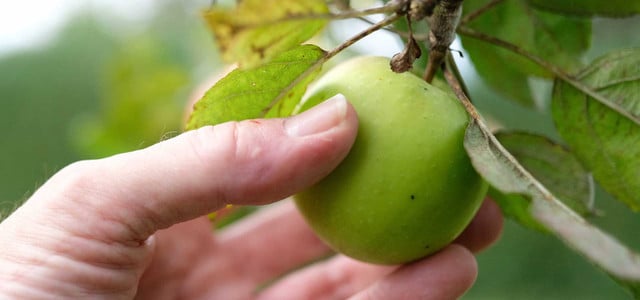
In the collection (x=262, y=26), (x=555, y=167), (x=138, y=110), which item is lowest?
(x=138, y=110)

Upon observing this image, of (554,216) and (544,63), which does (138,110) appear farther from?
(554,216)

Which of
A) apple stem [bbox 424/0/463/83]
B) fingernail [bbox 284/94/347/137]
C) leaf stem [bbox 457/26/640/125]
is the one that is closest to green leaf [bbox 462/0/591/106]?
leaf stem [bbox 457/26/640/125]

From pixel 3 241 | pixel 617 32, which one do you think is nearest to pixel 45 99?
pixel 617 32

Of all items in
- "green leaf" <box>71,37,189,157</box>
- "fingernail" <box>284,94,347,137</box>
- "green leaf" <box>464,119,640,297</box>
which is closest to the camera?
"green leaf" <box>464,119,640,297</box>

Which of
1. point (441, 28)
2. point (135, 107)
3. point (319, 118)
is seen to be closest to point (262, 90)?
point (319, 118)

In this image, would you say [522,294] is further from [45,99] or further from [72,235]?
[45,99]

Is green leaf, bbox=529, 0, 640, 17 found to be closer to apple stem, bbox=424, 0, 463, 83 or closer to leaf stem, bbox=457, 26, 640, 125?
leaf stem, bbox=457, 26, 640, 125
